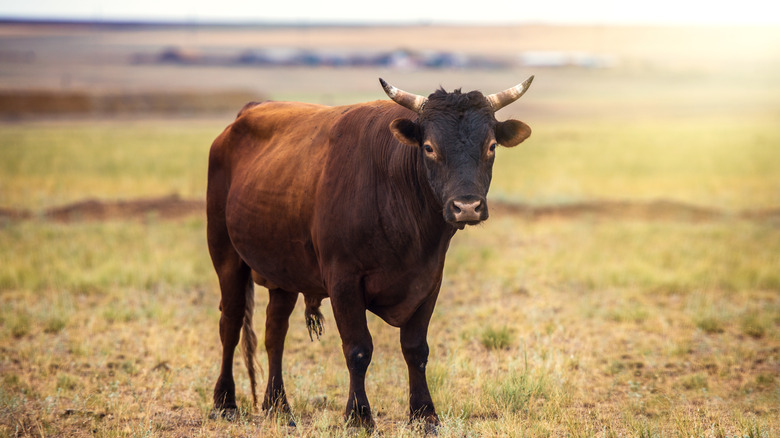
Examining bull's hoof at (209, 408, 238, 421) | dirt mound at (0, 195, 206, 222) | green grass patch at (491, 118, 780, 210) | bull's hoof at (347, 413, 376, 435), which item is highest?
bull's hoof at (347, 413, 376, 435)

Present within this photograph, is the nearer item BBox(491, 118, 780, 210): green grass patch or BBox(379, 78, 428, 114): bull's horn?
BBox(379, 78, 428, 114): bull's horn

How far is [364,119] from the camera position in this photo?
643 cm

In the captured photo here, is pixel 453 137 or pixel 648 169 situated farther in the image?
pixel 648 169

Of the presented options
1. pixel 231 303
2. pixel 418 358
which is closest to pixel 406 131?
pixel 418 358

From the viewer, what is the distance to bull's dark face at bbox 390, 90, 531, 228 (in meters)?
5.58

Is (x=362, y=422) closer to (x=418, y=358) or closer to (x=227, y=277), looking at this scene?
(x=418, y=358)

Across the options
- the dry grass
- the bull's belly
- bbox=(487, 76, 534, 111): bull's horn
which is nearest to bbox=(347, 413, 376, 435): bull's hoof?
the dry grass

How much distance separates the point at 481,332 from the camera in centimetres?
935

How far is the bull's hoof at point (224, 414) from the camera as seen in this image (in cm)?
700

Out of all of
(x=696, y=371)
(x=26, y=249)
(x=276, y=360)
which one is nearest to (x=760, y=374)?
(x=696, y=371)

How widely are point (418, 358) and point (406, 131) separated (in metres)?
1.75

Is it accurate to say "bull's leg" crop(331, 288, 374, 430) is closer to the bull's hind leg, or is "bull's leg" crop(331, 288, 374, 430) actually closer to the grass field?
the grass field

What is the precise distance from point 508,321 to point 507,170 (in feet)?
67.8

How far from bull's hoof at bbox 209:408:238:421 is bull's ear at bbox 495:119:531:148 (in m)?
3.26
